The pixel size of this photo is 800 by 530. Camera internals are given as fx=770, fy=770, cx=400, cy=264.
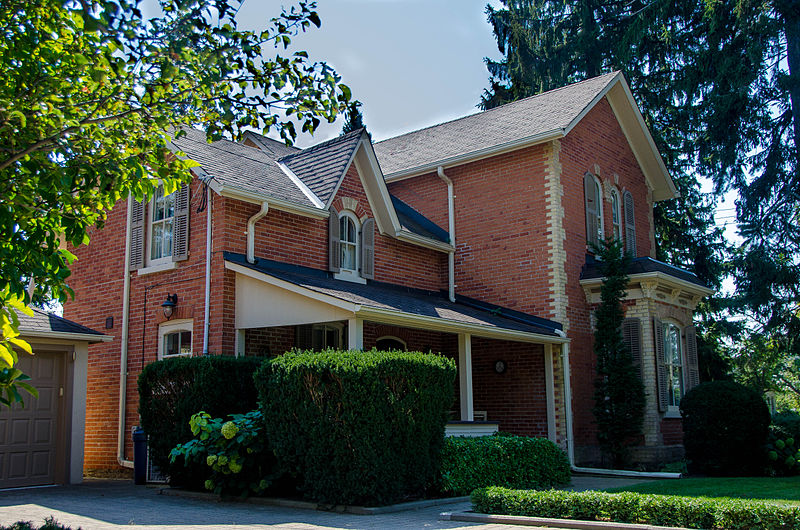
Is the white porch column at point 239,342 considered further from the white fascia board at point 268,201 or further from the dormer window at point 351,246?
the dormer window at point 351,246

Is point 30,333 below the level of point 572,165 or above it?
below

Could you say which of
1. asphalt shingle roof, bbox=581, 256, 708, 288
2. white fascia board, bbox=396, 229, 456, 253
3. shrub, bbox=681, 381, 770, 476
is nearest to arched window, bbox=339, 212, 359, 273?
white fascia board, bbox=396, 229, 456, 253

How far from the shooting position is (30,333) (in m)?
12.7

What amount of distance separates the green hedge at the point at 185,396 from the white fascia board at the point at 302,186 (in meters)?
4.26

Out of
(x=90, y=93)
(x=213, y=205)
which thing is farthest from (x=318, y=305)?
(x=90, y=93)

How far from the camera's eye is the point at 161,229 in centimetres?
1523

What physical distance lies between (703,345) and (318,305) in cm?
1597

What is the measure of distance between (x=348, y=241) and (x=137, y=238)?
4.24 metres

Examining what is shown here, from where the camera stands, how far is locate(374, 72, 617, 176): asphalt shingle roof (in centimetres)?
1822

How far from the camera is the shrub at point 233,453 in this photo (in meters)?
10.3

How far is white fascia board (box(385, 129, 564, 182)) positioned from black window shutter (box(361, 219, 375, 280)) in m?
3.33

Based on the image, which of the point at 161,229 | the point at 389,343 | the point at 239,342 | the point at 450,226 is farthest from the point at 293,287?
the point at 450,226

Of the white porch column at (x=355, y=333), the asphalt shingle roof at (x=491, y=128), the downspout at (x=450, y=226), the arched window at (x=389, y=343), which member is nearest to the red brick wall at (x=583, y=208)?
the asphalt shingle roof at (x=491, y=128)

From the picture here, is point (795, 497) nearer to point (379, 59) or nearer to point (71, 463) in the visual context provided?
point (379, 59)
